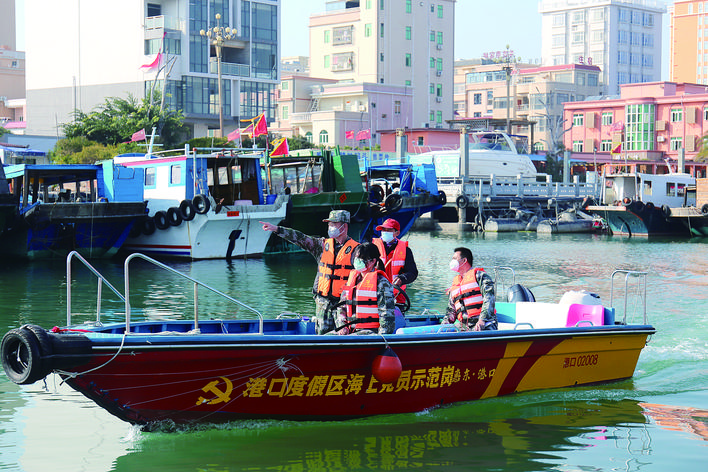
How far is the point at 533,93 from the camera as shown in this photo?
9619 centimetres

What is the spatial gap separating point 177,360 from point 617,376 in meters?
5.83

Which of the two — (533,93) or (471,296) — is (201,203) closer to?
(471,296)

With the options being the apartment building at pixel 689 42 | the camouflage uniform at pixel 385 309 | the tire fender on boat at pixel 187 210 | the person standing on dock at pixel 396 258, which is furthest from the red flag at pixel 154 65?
the apartment building at pixel 689 42

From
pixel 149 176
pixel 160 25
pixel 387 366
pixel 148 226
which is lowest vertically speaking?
pixel 387 366

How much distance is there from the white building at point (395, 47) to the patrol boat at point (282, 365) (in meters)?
73.7

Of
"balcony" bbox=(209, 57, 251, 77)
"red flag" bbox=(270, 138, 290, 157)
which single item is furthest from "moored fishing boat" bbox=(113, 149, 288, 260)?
"balcony" bbox=(209, 57, 251, 77)

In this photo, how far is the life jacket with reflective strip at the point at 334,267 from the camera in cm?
930

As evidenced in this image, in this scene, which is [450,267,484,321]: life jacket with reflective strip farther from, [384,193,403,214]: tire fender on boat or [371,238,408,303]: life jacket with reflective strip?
[384,193,403,214]: tire fender on boat

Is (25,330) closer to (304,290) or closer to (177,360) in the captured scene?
(177,360)

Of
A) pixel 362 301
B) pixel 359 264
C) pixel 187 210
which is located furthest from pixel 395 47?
pixel 359 264

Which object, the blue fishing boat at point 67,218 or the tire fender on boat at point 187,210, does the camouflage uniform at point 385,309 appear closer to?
the blue fishing boat at point 67,218

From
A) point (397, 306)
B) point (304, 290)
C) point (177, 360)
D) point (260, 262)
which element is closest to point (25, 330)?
point (177, 360)

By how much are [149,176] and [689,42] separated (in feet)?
389

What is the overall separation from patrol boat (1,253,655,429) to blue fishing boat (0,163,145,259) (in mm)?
16092
